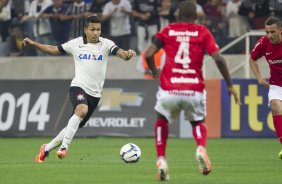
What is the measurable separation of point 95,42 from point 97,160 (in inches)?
78.6

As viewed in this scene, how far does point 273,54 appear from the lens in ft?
50.9

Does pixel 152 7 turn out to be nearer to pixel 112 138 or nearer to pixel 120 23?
pixel 120 23

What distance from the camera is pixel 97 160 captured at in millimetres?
15375

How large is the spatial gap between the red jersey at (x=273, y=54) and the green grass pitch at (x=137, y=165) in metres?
1.42

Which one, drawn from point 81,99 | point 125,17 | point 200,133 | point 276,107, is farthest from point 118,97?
point 200,133

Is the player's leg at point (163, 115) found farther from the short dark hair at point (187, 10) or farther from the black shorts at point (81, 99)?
the black shorts at point (81, 99)

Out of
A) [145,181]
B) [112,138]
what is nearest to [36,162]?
[145,181]

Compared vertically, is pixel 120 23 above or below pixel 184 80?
below

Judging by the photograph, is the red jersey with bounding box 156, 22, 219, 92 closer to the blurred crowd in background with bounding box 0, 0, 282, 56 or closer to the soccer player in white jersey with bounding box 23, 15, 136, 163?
the soccer player in white jersey with bounding box 23, 15, 136, 163

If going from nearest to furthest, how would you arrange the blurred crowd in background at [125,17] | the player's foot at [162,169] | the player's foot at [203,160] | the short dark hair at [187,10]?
the player's foot at [203,160], the player's foot at [162,169], the short dark hair at [187,10], the blurred crowd in background at [125,17]

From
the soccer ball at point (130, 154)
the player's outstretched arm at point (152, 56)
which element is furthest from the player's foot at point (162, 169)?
the soccer ball at point (130, 154)

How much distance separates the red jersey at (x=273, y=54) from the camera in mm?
15484

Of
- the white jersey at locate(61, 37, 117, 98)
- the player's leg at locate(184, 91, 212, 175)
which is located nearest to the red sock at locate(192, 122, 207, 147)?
the player's leg at locate(184, 91, 212, 175)

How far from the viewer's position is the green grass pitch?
11.8m
